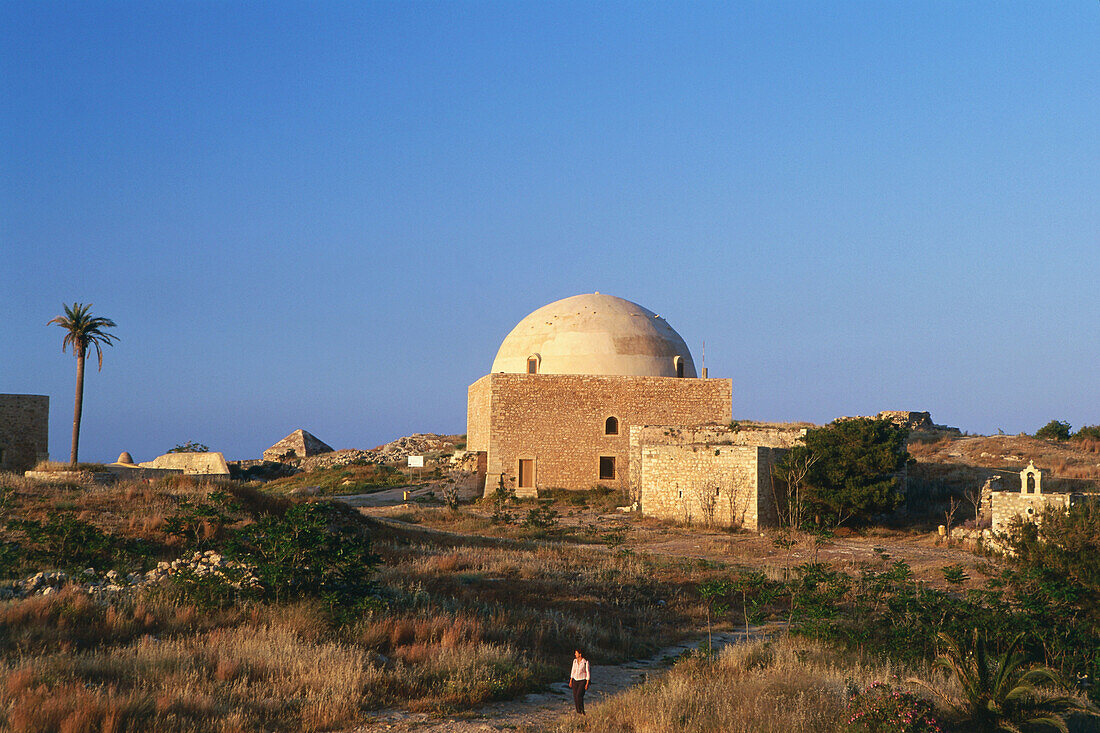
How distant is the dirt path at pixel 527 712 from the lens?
648cm

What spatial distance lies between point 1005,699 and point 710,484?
49.4ft

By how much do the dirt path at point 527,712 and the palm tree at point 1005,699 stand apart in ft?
8.99

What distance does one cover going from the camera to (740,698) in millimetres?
6828

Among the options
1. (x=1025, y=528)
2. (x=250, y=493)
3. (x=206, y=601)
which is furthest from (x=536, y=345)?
(x=206, y=601)

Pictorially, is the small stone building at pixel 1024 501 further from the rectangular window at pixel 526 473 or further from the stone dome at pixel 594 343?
the rectangular window at pixel 526 473

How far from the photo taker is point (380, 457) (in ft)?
146

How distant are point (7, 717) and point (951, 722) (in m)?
6.82

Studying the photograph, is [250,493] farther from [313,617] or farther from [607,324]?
[607,324]

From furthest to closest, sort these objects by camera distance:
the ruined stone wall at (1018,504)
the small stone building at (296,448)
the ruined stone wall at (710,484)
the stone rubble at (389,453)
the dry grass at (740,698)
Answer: the small stone building at (296,448)
the stone rubble at (389,453)
the ruined stone wall at (710,484)
the ruined stone wall at (1018,504)
the dry grass at (740,698)

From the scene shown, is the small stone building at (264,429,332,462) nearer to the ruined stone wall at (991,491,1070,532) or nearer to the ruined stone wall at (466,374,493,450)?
the ruined stone wall at (466,374,493,450)

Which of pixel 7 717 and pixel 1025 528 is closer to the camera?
pixel 7 717

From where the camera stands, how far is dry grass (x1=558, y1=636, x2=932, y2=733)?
6.31 meters

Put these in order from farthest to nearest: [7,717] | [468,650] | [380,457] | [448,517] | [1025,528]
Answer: [380,457], [448,517], [1025,528], [468,650], [7,717]

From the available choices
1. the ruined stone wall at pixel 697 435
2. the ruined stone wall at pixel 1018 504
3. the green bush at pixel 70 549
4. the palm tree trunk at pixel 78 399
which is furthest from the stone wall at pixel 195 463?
the ruined stone wall at pixel 1018 504
